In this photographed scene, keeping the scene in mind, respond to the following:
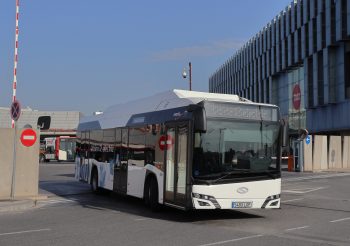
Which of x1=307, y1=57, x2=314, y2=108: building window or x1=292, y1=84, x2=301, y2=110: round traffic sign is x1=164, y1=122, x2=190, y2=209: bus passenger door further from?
x1=292, y1=84, x2=301, y2=110: round traffic sign

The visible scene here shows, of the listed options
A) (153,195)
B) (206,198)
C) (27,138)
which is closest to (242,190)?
(206,198)

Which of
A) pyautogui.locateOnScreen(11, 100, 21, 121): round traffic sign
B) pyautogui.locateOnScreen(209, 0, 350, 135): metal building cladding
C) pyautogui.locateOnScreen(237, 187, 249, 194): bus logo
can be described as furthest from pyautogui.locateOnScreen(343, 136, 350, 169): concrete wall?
pyautogui.locateOnScreen(237, 187, 249, 194): bus logo

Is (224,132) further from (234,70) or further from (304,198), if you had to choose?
(234,70)

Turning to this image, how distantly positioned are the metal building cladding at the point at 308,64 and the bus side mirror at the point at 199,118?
4038 centimetres

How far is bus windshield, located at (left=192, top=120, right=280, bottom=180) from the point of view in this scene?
11.6 metres

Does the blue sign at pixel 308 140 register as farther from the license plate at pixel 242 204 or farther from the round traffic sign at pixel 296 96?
the round traffic sign at pixel 296 96

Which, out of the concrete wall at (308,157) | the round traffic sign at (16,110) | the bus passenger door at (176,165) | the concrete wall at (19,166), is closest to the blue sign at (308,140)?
the concrete wall at (308,157)

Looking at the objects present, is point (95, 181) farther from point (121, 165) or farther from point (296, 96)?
point (296, 96)

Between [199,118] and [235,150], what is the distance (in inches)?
46.8

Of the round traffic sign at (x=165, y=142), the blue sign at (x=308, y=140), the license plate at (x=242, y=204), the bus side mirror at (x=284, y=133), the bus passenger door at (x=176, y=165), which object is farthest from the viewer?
the blue sign at (x=308, y=140)

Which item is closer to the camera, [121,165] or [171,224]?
[171,224]

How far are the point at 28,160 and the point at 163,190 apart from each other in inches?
262

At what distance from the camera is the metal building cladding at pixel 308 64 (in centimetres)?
5031

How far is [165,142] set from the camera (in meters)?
13.1
